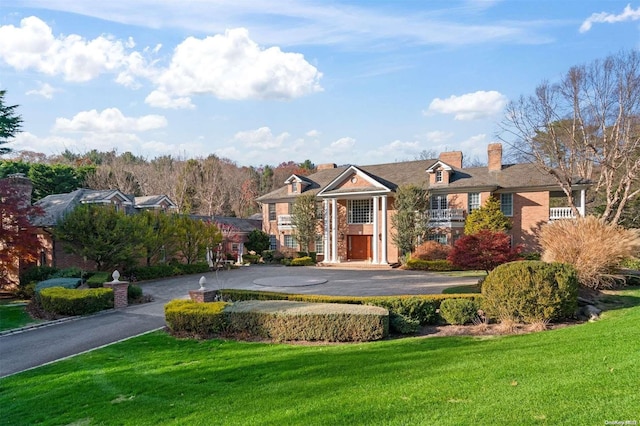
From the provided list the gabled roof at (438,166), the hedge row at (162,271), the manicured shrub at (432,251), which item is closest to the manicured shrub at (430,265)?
the manicured shrub at (432,251)

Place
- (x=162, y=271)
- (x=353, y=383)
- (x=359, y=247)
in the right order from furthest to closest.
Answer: (x=359, y=247), (x=162, y=271), (x=353, y=383)

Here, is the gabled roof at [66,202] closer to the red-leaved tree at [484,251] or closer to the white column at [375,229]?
the white column at [375,229]

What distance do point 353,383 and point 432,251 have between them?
886 inches

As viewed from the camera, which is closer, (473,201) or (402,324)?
(402,324)

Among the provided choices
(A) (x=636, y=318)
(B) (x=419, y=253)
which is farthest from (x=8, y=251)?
(B) (x=419, y=253)

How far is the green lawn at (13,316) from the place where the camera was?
13.3 metres

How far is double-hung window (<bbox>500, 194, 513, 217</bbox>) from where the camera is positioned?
1142 inches

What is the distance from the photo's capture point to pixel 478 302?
1152 centimetres

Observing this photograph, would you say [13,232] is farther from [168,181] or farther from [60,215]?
[168,181]

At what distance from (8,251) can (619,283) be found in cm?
2413

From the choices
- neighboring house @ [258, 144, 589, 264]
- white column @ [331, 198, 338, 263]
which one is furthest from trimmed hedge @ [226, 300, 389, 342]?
white column @ [331, 198, 338, 263]

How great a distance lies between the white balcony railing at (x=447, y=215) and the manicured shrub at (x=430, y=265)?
405cm

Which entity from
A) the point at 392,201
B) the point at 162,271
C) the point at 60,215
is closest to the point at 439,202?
the point at 392,201

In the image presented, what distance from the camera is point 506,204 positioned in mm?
29219
